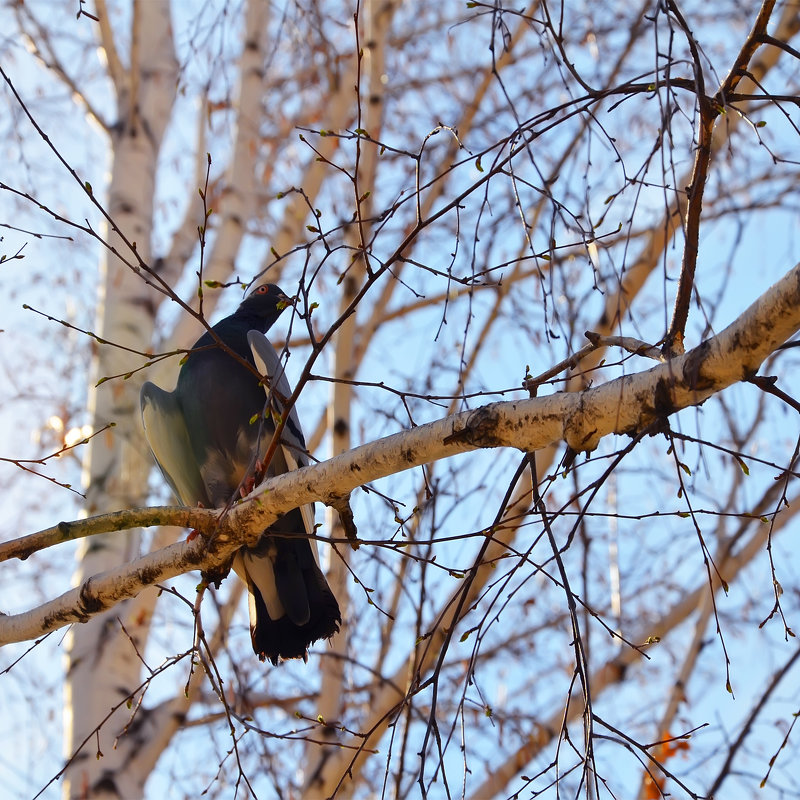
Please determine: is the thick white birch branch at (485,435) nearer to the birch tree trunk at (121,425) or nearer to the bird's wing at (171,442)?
the birch tree trunk at (121,425)

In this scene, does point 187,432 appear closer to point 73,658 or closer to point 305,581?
point 305,581

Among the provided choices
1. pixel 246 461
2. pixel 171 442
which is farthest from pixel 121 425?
pixel 246 461

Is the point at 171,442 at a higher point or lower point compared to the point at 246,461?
higher

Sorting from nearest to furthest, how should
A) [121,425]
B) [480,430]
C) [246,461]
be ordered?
[480,430]
[246,461]
[121,425]

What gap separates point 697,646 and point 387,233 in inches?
106

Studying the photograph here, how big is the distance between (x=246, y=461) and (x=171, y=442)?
28 centimetres

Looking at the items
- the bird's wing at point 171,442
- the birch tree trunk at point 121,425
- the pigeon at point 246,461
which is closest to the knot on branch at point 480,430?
the pigeon at point 246,461

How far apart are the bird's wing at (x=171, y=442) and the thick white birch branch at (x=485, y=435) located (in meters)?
1.14

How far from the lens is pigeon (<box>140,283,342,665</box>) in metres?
3.27

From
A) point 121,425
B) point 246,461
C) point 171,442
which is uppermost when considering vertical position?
point 121,425

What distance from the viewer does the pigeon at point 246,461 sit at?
10.7 ft

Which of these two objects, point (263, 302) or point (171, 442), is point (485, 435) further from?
point (263, 302)

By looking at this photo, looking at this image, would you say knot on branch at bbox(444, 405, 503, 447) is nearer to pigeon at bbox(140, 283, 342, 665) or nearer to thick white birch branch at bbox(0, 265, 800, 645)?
thick white birch branch at bbox(0, 265, 800, 645)

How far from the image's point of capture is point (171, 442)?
3588 millimetres
